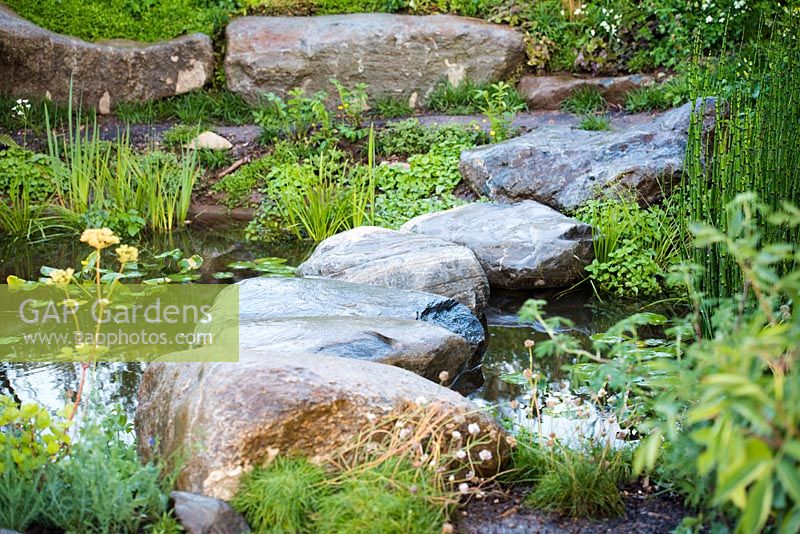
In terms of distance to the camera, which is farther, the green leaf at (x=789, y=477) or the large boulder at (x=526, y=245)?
the large boulder at (x=526, y=245)

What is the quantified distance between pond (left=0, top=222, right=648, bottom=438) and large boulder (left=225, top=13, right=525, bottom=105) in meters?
2.64

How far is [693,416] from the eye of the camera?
160 centimetres

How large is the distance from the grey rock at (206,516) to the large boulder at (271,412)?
0.12 meters

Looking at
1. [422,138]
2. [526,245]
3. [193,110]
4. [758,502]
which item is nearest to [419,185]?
[422,138]

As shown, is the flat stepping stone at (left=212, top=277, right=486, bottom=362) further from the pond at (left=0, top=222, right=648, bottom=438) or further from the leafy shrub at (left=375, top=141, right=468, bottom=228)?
the leafy shrub at (left=375, top=141, right=468, bottom=228)

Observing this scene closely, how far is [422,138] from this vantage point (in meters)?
8.25

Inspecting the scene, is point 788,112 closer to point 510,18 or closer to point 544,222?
point 544,222

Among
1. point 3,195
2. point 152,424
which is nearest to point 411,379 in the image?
point 152,424

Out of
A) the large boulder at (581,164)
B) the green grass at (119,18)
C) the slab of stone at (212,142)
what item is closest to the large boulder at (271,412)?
the large boulder at (581,164)

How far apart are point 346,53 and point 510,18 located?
1.99 m

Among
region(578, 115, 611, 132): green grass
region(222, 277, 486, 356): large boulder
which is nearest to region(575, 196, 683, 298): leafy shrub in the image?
region(222, 277, 486, 356): large boulder

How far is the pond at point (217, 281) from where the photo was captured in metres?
4.32

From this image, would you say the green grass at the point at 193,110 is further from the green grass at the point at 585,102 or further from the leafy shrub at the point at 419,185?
the green grass at the point at 585,102

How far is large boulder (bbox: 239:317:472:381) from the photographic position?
390cm
